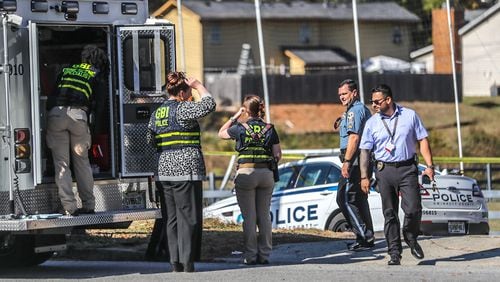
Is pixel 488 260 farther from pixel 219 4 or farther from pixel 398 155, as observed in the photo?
pixel 219 4

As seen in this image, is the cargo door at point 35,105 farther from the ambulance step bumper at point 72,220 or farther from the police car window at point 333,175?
the police car window at point 333,175

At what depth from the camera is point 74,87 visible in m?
11.4

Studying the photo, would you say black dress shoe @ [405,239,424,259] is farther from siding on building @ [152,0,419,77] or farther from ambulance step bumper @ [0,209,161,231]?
siding on building @ [152,0,419,77]

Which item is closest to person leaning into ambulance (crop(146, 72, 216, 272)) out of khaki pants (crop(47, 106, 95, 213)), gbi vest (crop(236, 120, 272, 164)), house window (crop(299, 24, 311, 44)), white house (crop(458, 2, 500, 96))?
gbi vest (crop(236, 120, 272, 164))

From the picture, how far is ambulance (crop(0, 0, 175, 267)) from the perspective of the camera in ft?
36.2

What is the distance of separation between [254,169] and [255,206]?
0.46 metres

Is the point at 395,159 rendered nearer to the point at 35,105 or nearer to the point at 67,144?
the point at 67,144

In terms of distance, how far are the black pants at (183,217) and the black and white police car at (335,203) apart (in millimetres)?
4325

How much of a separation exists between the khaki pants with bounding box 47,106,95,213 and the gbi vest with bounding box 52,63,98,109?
9 centimetres

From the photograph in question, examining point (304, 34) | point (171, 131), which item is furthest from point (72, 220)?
point (304, 34)

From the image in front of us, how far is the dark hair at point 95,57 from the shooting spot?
11812 mm

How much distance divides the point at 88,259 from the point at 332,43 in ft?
172

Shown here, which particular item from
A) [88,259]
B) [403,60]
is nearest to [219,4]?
[403,60]

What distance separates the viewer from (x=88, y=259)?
12977 mm
